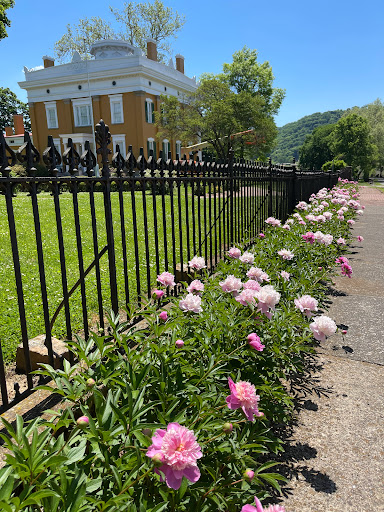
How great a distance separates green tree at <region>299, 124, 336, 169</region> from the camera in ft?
244

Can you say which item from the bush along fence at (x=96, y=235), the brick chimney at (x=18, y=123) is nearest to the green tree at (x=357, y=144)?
the brick chimney at (x=18, y=123)

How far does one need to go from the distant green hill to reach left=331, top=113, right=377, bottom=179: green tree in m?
96.0

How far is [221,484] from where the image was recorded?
1.46 m

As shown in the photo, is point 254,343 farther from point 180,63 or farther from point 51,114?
point 180,63

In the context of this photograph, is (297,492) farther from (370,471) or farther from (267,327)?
(267,327)

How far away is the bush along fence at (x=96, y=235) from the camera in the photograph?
87.7 inches

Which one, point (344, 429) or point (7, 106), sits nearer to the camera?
point (344, 429)

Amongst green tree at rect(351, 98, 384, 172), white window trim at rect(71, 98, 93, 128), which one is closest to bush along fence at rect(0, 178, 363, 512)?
white window trim at rect(71, 98, 93, 128)

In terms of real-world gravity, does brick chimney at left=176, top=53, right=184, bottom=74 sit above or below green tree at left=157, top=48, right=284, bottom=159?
above

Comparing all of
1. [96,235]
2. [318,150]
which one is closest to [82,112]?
[96,235]

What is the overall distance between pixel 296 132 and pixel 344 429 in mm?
181738

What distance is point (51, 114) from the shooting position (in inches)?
1332

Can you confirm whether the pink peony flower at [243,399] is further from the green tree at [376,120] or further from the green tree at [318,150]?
the green tree at [318,150]

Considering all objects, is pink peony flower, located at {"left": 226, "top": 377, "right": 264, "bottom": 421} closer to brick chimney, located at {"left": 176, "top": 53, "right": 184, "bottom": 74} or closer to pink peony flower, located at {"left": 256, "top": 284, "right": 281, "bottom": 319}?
pink peony flower, located at {"left": 256, "top": 284, "right": 281, "bottom": 319}
